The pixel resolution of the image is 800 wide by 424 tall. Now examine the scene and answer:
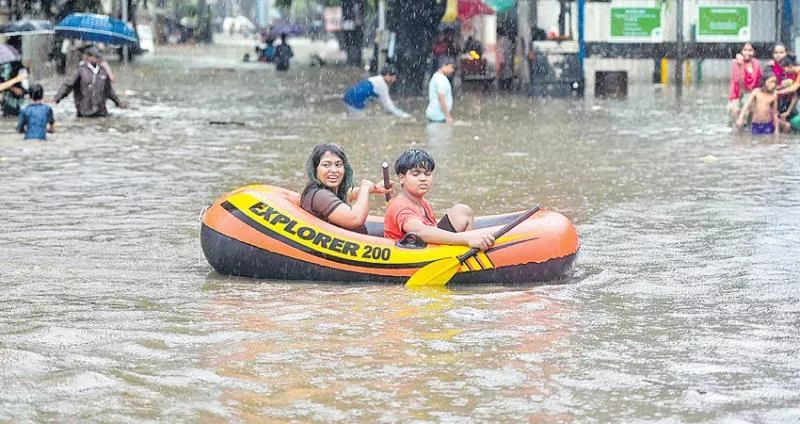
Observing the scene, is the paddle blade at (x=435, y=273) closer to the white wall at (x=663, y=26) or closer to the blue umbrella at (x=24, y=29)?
the blue umbrella at (x=24, y=29)

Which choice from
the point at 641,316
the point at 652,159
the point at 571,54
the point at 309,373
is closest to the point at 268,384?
the point at 309,373

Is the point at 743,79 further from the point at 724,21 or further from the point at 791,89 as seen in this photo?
the point at 724,21

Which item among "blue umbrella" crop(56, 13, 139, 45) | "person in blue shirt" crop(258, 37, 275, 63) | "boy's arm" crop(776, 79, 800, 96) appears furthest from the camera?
"person in blue shirt" crop(258, 37, 275, 63)

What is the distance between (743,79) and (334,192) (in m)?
12.6

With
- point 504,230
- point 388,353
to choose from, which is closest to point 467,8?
point 504,230

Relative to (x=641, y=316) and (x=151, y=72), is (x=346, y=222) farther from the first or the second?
(x=151, y=72)

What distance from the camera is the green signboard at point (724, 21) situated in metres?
35.8

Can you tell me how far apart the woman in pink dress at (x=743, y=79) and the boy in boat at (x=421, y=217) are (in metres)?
12.2

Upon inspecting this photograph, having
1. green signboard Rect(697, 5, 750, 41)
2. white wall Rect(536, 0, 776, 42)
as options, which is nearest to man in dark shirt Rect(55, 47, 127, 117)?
white wall Rect(536, 0, 776, 42)

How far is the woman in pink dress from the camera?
20.9 m

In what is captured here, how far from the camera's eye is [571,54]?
3150cm

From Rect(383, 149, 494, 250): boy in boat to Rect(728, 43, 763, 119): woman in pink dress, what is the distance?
39.9ft

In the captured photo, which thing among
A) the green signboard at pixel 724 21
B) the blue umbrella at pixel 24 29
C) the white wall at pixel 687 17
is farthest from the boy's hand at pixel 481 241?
the green signboard at pixel 724 21

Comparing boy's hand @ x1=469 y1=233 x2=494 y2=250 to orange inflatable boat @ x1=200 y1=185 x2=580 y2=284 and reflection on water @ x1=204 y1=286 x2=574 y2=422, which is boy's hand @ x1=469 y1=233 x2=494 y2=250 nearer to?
orange inflatable boat @ x1=200 y1=185 x2=580 y2=284
